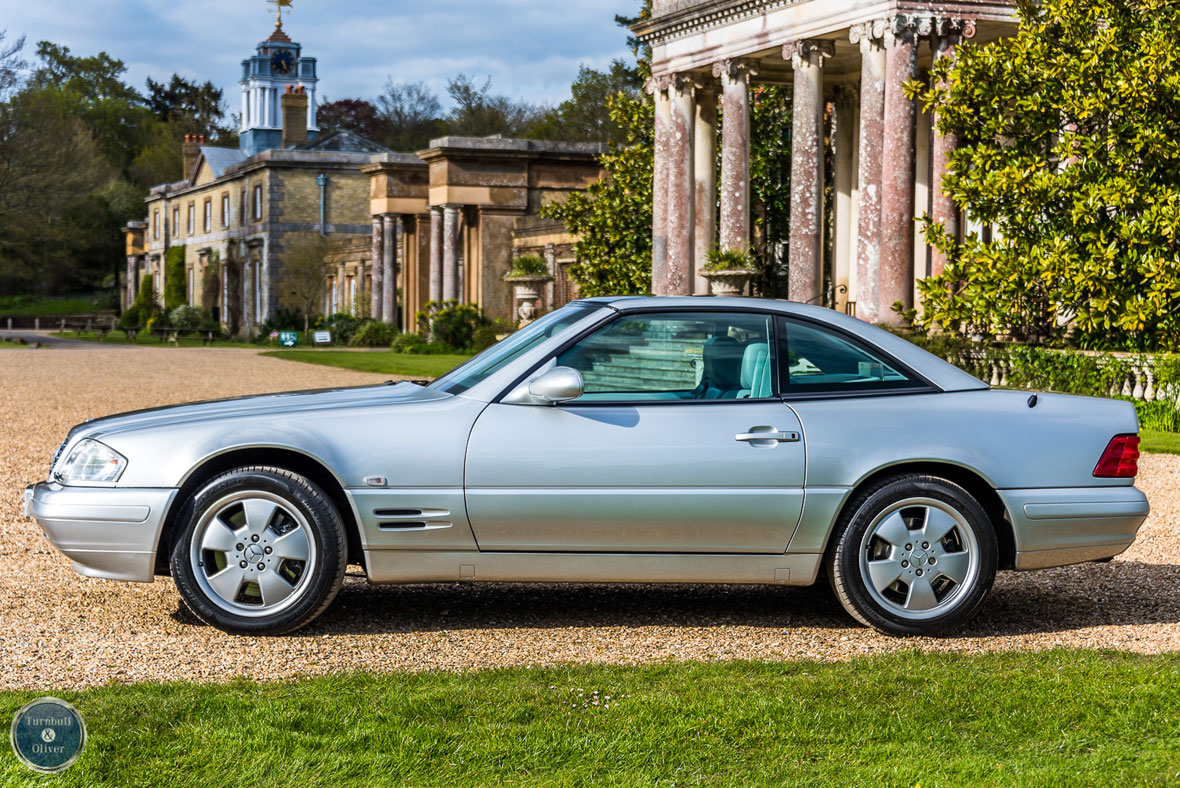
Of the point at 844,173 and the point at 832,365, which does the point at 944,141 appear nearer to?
the point at 844,173

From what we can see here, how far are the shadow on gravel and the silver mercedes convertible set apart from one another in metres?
0.38

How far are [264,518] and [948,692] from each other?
108 inches

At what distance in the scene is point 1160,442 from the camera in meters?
14.1

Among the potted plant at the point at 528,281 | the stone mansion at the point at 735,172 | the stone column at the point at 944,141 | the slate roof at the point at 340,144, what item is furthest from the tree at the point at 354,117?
the stone column at the point at 944,141

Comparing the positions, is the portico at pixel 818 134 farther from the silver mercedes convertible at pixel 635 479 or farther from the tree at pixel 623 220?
the silver mercedes convertible at pixel 635 479

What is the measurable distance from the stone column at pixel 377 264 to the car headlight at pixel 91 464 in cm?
3843

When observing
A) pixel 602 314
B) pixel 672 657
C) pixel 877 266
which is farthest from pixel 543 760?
pixel 877 266

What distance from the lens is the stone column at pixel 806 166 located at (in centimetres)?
2405

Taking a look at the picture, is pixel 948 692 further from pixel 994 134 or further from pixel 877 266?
pixel 877 266

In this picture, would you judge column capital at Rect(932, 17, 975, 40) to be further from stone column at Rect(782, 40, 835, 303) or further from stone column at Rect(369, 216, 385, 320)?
stone column at Rect(369, 216, 385, 320)

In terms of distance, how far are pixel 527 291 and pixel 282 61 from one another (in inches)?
2122

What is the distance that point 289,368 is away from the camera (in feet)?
93.9

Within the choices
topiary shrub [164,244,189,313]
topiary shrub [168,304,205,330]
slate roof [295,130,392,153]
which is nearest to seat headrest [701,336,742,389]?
topiary shrub [168,304,205,330]

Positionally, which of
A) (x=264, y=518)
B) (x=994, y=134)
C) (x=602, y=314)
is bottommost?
(x=264, y=518)
